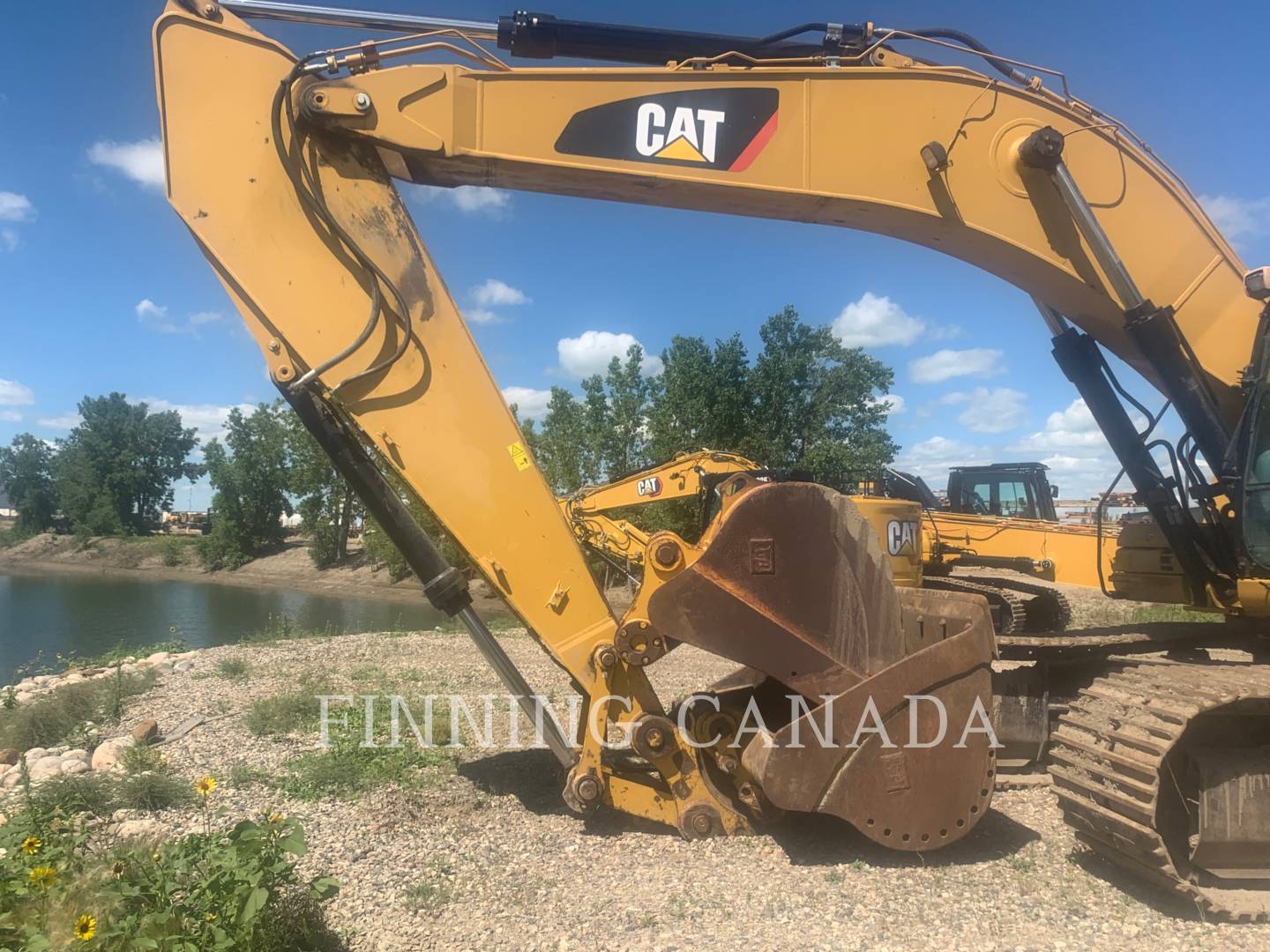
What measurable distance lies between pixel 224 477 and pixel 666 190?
47.1 m

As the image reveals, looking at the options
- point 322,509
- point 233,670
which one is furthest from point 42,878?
point 322,509

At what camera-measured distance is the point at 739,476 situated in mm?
4391

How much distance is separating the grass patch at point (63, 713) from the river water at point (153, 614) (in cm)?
582

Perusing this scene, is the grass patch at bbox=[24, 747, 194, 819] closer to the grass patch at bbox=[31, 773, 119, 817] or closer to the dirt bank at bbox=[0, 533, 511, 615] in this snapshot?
the grass patch at bbox=[31, 773, 119, 817]

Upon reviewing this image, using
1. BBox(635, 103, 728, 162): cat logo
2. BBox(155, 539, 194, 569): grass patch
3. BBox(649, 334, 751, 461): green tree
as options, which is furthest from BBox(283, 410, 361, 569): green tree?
BBox(635, 103, 728, 162): cat logo

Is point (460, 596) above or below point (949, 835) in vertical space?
above

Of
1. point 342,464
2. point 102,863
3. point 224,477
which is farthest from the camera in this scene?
point 224,477

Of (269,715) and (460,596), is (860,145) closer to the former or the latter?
(460,596)

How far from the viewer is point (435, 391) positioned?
4230 millimetres

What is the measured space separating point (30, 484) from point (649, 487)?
214 ft

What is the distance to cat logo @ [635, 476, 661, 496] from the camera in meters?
12.8

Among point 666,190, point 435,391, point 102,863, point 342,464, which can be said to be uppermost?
point 666,190

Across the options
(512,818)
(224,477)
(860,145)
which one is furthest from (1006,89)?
(224,477)

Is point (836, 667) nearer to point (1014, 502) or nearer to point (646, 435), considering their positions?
point (1014, 502)
